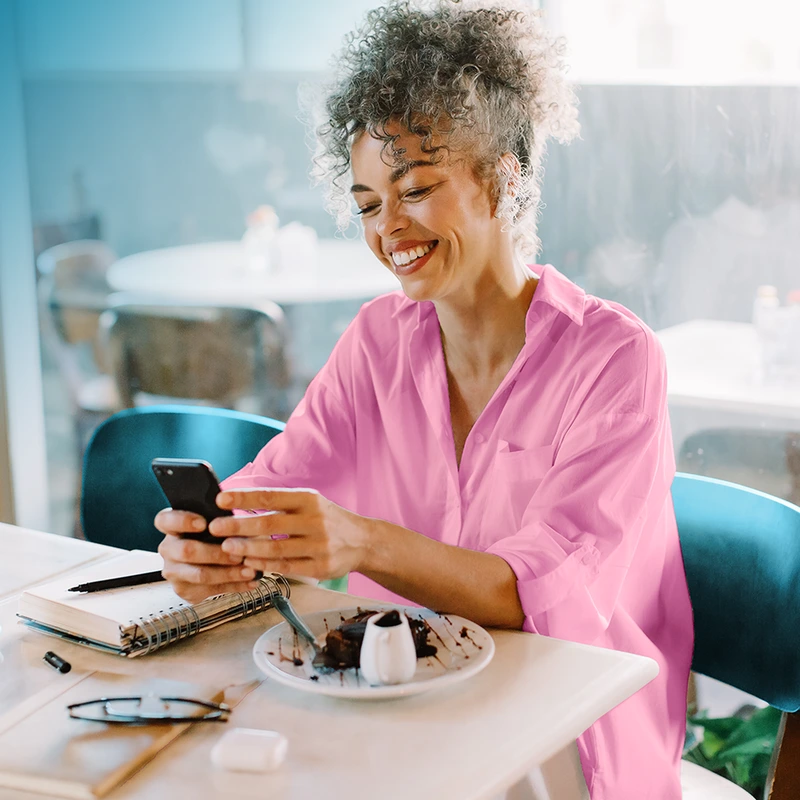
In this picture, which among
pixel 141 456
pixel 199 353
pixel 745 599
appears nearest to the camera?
pixel 745 599

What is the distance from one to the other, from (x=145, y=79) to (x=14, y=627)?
78.1 inches

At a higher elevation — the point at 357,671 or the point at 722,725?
the point at 357,671

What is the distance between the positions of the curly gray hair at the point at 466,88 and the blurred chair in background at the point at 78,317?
1.63 meters

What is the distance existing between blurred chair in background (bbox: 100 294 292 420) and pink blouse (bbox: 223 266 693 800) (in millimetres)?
1108

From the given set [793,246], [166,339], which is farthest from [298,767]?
[166,339]

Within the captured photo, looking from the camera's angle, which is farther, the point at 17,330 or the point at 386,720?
the point at 17,330

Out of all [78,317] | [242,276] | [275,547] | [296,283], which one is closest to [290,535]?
[275,547]

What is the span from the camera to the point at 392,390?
158 centimetres

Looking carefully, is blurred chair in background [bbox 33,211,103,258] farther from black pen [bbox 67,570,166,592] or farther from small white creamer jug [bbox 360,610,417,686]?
small white creamer jug [bbox 360,610,417,686]

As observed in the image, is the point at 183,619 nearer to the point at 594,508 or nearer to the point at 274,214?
the point at 594,508

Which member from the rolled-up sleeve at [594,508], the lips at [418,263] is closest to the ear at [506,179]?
the lips at [418,263]

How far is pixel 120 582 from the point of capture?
4.13ft

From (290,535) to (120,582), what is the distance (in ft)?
0.86

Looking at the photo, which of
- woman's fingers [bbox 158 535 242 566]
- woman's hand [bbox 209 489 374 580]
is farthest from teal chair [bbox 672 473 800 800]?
woman's fingers [bbox 158 535 242 566]
